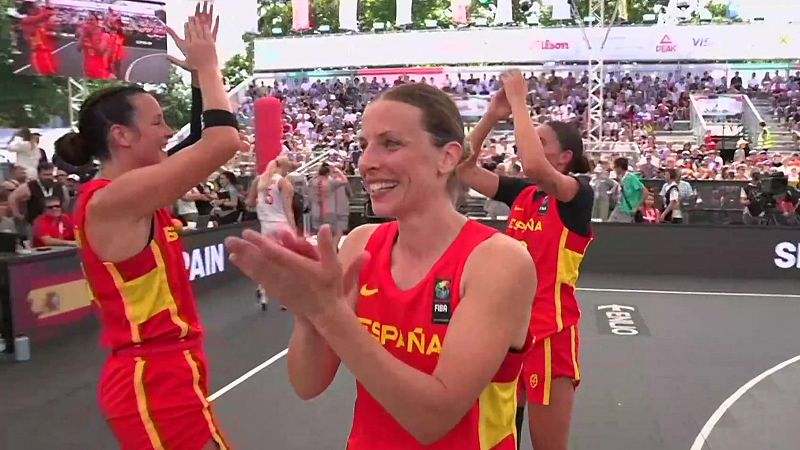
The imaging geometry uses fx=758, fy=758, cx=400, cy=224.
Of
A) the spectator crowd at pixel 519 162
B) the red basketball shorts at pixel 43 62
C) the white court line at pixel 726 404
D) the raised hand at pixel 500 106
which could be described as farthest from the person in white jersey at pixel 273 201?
the red basketball shorts at pixel 43 62

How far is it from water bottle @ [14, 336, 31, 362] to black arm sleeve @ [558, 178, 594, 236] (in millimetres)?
5007

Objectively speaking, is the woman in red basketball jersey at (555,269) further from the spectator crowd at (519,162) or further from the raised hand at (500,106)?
the spectator crowd at (519,162)

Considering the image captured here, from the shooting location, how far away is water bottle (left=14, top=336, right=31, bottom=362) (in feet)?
20.7

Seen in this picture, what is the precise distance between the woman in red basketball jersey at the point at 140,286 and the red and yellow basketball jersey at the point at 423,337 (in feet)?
2.78

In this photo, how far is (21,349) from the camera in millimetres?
6312

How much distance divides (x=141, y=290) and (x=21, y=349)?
469 cm

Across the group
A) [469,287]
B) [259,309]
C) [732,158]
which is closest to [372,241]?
[469,287]

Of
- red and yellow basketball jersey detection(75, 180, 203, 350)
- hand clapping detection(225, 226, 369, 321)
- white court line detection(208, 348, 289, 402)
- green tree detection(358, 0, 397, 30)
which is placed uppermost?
green tree detection(358, 0, 397, 30)

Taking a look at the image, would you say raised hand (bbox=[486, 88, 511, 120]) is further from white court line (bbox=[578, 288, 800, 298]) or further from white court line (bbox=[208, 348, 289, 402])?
white court line (bbox=[578, 288, 800, 298])

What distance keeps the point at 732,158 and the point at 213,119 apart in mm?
21299

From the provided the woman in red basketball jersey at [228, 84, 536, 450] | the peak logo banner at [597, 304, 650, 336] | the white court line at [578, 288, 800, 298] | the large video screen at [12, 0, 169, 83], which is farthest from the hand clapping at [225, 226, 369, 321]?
the large video screen at [12, 0, 169, 83]

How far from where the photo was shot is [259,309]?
845cm

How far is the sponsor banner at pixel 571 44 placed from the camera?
26.8 m

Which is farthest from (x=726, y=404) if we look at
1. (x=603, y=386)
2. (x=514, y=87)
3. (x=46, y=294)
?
(x=46, y=294)
